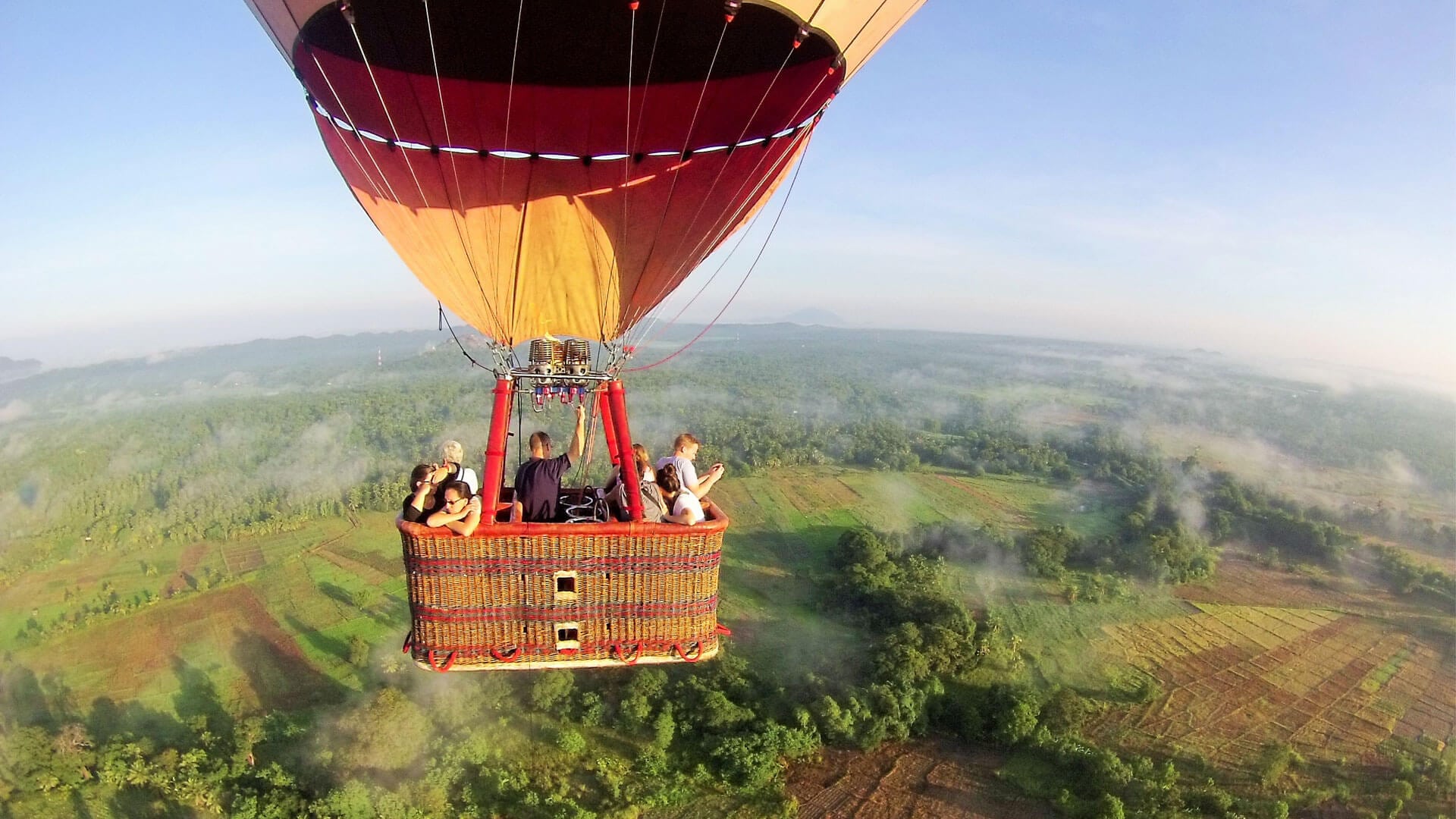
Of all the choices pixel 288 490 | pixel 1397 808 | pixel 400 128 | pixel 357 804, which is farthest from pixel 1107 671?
pixel 288 490

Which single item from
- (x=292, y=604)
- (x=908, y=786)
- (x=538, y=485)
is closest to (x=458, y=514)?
(x=538, y=485)

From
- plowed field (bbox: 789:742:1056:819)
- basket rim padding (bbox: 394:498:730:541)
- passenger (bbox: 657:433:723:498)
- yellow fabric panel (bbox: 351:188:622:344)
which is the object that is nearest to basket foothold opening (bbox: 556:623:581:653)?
basket rim padding (bbox: 394:498:730:541)

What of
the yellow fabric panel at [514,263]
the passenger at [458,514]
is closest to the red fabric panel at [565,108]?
the yellow fabric panel at [514,263]

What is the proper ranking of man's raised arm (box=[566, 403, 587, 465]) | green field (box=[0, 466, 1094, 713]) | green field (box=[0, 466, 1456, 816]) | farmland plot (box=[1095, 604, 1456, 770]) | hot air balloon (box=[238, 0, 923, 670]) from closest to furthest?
hot air balloon (box=[238, 0, 923, 670]), man's raised arm (box=[566, 403, 587, 465]), farmland plot (box=[1095, 604, 1456, 770]), green field (box=[0, 466, 1456, 816]), green field (box=[0, 466, 1094, 713])

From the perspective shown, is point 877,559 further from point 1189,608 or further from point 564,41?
point 564,41

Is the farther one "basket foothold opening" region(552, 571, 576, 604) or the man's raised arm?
the man's raised arm

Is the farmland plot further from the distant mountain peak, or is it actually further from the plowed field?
the distant mountain peak
